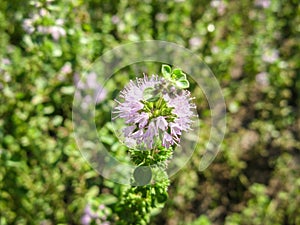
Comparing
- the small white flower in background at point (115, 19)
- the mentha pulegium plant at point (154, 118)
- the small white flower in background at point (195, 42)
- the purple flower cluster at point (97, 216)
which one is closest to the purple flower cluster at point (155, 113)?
the mentha pulegium plant at point (154, 118)

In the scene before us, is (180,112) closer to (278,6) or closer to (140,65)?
(140,65)

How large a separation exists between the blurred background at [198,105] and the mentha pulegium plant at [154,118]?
44 centimetres

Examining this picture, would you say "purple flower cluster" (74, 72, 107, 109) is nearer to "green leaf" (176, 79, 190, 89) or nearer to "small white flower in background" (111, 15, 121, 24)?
"small white flower in background" (111, 15, 121, 24)

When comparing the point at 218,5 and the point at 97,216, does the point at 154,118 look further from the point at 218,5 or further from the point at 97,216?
the point at 218,5

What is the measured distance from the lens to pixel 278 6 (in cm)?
317

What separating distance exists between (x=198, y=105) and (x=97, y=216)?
107 centimetres

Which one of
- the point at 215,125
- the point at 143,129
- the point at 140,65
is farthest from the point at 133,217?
the point at 215,125

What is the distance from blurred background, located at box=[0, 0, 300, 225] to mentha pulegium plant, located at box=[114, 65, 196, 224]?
1.43 feet

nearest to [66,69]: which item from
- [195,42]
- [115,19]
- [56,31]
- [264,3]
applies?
[56,31]

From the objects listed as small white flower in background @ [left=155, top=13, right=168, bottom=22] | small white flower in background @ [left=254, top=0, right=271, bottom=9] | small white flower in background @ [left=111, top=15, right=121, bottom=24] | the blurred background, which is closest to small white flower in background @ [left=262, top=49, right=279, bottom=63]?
the blurred background

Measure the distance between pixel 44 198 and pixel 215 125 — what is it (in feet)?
3.44

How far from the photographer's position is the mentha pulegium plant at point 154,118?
1.03 metres

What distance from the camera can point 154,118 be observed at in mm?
1060

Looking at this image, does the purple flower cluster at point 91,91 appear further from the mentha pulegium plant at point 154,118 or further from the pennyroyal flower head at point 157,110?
the pennyroyal flower head at point 157,110
